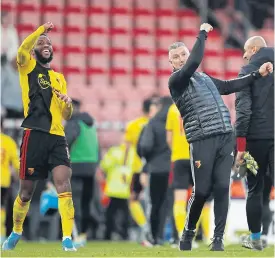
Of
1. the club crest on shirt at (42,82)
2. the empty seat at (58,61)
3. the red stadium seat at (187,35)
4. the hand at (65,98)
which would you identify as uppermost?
the red stadium seat at (187,35)

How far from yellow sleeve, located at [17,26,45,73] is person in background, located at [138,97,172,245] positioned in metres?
3.62

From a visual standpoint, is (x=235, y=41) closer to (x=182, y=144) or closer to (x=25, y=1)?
(x=25, y=1)

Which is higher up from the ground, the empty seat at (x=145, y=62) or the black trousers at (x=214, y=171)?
the empty seat at (x=145, y=62)

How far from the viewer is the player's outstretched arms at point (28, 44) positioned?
9422 mm

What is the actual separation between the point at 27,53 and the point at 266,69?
7.18ft

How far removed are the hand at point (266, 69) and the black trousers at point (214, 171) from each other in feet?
2.24

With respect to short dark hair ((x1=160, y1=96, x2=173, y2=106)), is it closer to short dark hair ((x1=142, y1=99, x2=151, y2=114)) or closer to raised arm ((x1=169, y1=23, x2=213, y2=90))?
short dark hair ((x1=142, y1=99, x2=151, y2=114))

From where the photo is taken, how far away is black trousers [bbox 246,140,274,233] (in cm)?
1009

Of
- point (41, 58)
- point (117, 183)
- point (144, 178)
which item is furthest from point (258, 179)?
point (117, 183)

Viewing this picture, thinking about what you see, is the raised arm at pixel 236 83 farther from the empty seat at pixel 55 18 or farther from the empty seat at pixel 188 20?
the empty seat at pixel 188 20

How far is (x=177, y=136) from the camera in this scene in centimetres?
1250

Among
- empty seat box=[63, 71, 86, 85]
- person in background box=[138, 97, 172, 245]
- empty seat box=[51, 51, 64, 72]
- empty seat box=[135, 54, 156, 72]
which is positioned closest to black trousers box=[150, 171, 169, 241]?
person in background box=[138, 97, 172, 245]

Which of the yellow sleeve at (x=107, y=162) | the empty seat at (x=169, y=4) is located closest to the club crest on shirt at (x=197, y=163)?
the yellow sleeve at (x=107, y=162)

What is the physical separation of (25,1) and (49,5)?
1.67ft
